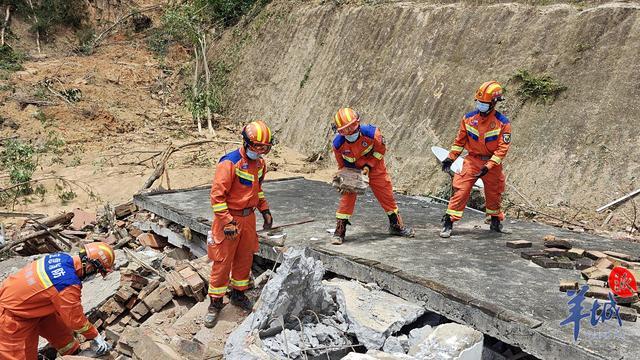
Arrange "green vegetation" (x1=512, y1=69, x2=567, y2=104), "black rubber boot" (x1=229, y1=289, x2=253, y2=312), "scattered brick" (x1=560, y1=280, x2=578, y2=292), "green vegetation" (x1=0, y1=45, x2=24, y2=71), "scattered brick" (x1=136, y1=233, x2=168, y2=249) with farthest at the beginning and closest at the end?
"green vegetation" (x1=0, y1=45, x2=24, y2=71) → "green vegetation" (x1=512, y1=69, x2=567, y2=104) → "scattered brick" (x1=136, y1=233, x2=168, y2=249) → "black rubber boot" (x1=229, y1=289, x2=253, y2=312) → "scattered brick" (x1=560, y1=280, x2=578, y2=292)

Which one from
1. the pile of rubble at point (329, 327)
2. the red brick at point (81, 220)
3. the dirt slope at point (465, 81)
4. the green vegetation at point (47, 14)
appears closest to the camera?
the pile of rubble at point (329, 327)

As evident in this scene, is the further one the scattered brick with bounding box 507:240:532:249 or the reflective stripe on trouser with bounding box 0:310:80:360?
the scattered brick with bounding box 507:240:532:249

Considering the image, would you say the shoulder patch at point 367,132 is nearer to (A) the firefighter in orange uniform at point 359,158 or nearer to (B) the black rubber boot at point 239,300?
(A) the firefighter in orange uniform at point 359,158

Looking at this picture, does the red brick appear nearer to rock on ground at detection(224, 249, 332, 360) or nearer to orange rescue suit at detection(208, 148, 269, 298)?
orange rescue suit at detection(208, 148, 269, 298)

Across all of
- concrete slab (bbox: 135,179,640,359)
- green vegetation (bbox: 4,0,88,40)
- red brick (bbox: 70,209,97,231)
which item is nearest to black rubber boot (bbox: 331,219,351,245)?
concrete slab (bbox: 135,179,640,359)

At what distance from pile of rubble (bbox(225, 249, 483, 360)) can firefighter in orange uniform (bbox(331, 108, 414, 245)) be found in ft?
4.76

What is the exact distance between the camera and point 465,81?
466 inches

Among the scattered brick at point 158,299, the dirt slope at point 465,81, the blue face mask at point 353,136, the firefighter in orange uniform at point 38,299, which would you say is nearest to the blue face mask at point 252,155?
the blue face mask at point 353,136

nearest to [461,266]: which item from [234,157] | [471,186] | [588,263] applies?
[588,263]

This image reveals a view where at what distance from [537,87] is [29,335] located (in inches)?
362

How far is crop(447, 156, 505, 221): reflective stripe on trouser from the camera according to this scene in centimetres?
665

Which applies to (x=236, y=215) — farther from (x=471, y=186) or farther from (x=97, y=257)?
(x=471, y=186)

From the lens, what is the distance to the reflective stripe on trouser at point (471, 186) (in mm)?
6648

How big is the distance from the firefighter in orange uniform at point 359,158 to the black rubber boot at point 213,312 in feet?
4.94
